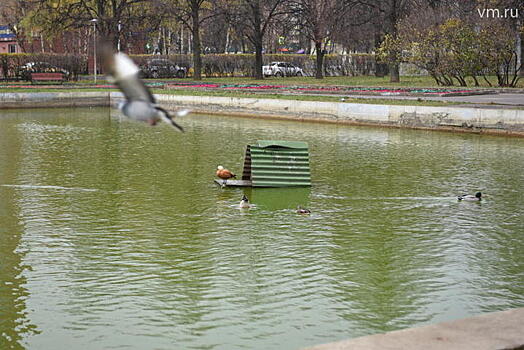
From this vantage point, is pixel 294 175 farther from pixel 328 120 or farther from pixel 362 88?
pixel 362 88

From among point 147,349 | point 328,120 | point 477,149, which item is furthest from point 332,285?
point 328,120

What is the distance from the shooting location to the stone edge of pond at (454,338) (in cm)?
570

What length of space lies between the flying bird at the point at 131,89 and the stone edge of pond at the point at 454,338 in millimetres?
3076

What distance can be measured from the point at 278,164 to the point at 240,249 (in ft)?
16.4

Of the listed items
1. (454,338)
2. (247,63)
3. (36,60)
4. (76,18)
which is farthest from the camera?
(247,63)

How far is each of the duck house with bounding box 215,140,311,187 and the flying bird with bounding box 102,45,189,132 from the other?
40.3 ft

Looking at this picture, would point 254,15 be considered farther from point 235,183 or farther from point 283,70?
point 235,183

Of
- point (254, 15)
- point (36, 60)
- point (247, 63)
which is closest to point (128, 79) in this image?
point (36, 60)

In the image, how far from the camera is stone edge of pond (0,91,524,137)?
25.5 m

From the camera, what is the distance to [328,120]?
2984cm

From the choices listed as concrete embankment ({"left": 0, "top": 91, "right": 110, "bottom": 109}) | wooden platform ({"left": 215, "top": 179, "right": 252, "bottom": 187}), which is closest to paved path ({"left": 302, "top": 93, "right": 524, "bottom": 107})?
concrete embankment ({"left": 0, "top": 91, "right": 110, "bottom": 109})

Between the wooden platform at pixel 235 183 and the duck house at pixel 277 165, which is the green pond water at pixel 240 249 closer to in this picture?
the wooden platform at pixel 235 183

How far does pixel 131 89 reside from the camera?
3.00 meters

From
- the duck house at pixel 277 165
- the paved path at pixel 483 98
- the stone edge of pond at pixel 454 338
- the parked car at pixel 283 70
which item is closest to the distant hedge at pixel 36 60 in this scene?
the parked car at pixel 283 70
